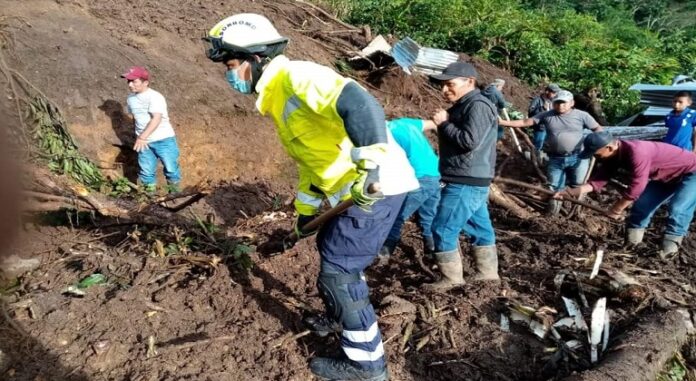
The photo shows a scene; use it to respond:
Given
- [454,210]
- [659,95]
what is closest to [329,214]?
[454,210]

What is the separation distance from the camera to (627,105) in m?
11.6

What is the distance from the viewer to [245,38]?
2.78m

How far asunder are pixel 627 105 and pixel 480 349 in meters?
10.3

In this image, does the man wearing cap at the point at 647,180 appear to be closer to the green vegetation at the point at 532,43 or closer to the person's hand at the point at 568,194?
the person's hand at the point at 568,194

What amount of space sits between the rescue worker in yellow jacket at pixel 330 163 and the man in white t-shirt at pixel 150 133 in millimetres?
3329

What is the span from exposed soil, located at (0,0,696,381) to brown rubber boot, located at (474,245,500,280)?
129mm

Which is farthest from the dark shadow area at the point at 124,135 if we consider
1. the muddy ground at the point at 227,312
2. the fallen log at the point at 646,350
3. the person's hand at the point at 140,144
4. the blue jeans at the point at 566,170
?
the fallen log at the point at 646,350

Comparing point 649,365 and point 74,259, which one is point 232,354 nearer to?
point 74,259

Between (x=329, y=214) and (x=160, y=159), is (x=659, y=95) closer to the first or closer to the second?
(x=160, y=159)

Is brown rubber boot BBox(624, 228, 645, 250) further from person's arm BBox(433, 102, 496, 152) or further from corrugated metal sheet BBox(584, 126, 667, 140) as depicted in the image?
corrugated metal sheet BBox(584, 126, 667, 140)

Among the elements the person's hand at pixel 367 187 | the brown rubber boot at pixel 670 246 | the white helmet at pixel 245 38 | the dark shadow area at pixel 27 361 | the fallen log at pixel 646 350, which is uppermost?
the white helmet at pixel 245 38

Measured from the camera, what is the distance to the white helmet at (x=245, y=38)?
9.12 ft

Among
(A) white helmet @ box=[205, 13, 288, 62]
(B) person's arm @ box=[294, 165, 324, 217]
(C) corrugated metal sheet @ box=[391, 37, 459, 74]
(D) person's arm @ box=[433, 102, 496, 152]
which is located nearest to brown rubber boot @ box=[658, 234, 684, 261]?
(D) person's arm @ box=[433, 102, 496, 152]

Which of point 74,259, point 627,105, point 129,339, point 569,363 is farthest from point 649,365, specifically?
point 627,105
